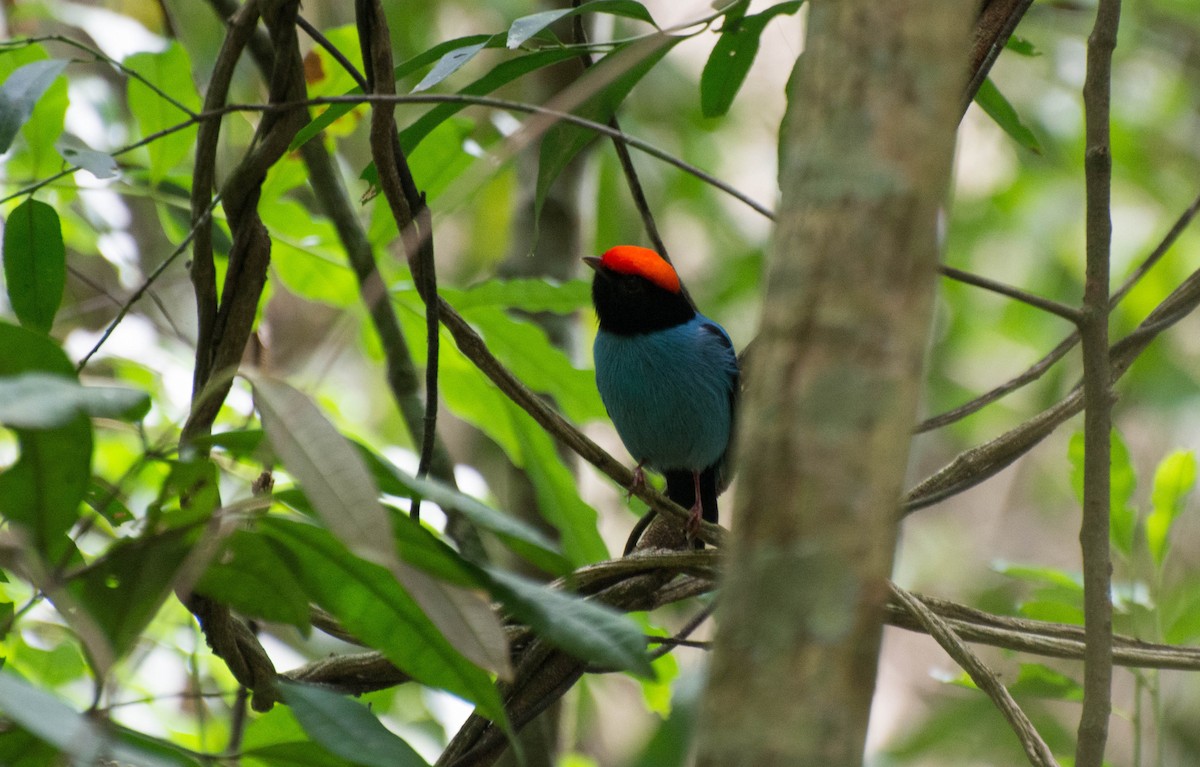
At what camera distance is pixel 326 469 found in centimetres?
114

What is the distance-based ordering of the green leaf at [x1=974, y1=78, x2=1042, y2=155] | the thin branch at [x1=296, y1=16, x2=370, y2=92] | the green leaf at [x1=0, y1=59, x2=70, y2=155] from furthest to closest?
the green leaf at [x1=974, y1=78, x2=1042, y2=155]
the thin branch at [x1=296, y1=16, x2=370, y2=92]
the green leaf at [x1=0, y1=59, x2=70, y2=155]

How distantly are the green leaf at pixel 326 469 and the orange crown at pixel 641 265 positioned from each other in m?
2.70

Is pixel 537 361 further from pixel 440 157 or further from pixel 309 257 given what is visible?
pixel 309 257

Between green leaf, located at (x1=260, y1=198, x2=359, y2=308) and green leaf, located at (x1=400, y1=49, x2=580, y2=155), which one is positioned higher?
green leaf, located at (x1=260, y1=198, x2=359, y2=308)

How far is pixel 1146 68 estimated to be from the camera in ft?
26.5

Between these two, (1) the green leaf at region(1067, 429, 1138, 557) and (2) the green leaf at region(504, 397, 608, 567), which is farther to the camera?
(2) the green leaf at region(504, 397, 608, 567)

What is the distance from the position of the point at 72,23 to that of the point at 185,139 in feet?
4.13

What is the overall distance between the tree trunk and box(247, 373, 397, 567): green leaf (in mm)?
344

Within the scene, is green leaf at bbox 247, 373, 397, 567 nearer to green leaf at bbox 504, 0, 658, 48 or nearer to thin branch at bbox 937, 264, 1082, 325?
green leaf at bbox 504, 0, 658, 48

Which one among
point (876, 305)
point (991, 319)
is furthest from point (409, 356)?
point (991, 319)

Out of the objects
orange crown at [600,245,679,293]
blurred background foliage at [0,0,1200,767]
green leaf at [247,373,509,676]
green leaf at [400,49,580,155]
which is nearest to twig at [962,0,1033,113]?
blurred background foliage at [0,0,1200,767]

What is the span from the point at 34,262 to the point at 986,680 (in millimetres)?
1820

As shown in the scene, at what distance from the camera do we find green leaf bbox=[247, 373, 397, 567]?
108cm

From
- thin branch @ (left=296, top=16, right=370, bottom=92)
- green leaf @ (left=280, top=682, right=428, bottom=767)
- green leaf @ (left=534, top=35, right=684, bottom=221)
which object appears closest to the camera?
green leaf @ (left=280, top=682, right=428, bottom=767)
